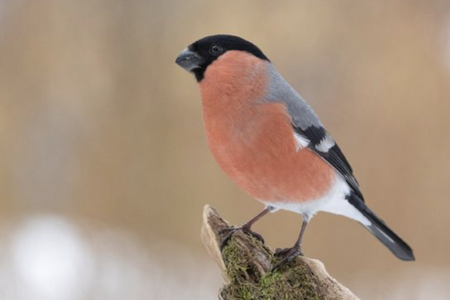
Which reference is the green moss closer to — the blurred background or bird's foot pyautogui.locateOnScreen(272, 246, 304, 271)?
bird's foot pyautogui.locateOnScreen(272, 246, 304, 271)

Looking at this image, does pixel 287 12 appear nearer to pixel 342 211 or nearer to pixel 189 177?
pixel 189 177

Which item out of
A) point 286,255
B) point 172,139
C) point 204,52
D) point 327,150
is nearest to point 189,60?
point 204,52

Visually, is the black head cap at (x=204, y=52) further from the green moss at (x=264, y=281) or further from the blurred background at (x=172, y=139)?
the blurred background at (x=172, y=139)

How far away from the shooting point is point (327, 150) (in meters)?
1.56

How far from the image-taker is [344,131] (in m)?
2.99

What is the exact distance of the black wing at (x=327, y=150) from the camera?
150cm

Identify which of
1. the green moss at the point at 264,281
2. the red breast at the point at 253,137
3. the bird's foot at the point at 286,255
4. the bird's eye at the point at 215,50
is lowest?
the green moss at the point at 264,281

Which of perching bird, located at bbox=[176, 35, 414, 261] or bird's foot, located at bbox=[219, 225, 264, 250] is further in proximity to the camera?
bird's foot, located at bbox=[219, 225, 264, 250]

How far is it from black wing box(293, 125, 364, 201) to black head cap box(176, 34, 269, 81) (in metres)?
0.26

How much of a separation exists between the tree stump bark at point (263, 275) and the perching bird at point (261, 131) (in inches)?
2.0

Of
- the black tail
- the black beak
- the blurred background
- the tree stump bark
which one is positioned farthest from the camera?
the blurred background

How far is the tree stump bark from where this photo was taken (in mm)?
1355

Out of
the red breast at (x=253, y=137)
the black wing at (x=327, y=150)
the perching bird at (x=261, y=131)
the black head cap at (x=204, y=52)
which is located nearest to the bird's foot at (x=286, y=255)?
the perching bird at (x=261, y=131)

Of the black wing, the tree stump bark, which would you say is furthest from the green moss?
the black wing
